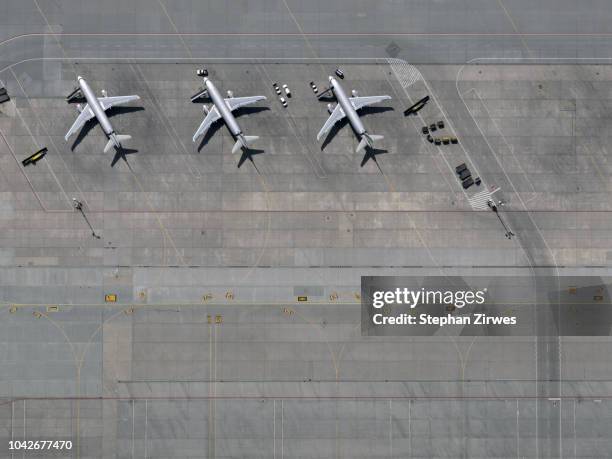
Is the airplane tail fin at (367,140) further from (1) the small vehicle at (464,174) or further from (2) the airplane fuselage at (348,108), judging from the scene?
(1) the small vehicle at (464,174)

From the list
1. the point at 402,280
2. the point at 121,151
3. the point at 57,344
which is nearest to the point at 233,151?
the point at 121,151

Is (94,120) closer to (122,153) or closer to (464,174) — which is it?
(122,153)

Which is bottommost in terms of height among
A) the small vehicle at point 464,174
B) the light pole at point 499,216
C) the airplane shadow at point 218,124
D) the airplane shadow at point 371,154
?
the light pole at point 499,216

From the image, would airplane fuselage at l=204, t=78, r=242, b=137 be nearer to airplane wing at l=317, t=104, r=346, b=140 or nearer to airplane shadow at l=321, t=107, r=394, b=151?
airplane wing at l=317, t=104, r=346, b=140

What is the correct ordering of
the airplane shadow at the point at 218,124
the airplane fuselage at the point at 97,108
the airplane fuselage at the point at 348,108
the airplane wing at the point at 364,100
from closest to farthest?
the airplane fuselage at the point at 97,108 < the airplane fuselage at the point at 348,108 < the airplane wing at the point at 364,100 < the airplane shadow at the point at 218,124

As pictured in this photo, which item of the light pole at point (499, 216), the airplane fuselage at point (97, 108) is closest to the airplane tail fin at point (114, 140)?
the airplane fuselage at point (97, 108)

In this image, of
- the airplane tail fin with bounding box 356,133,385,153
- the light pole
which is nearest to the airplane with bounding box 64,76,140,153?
the airplane tail fin with bounding box 356,133,385,153

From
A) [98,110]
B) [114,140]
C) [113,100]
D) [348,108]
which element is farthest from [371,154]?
[98,110]
